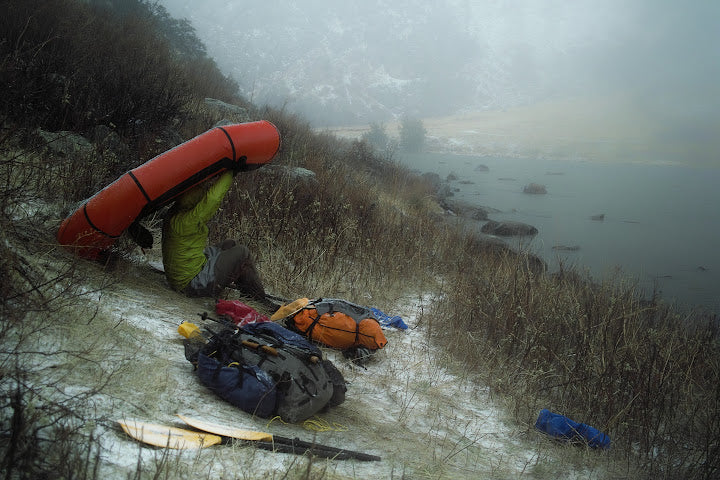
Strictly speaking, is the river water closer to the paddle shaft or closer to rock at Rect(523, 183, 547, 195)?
rock at Rect(523, 183, 547, 195)

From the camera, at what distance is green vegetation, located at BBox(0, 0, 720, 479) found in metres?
2.52

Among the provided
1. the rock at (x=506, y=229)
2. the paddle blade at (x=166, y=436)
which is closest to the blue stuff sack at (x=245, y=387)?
the paddle blade at (x=166, y=436)

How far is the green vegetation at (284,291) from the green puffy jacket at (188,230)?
0.23 metres

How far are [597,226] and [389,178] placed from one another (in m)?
12.2

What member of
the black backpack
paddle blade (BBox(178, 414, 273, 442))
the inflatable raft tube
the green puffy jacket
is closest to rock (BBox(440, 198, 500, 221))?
the green puffy jacket

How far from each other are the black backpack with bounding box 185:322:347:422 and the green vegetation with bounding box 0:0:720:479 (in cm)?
36

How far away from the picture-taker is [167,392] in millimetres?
2855

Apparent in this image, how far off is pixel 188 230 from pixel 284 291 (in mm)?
1455

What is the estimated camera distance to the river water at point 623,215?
14368 millimetres

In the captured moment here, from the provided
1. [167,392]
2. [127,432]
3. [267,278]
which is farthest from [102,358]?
[267,278]

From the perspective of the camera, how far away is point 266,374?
3062mm

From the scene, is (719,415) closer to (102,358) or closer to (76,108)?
(102,358)

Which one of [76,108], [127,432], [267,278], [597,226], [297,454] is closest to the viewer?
[127,432]

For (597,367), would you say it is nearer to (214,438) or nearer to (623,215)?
(214,438)
